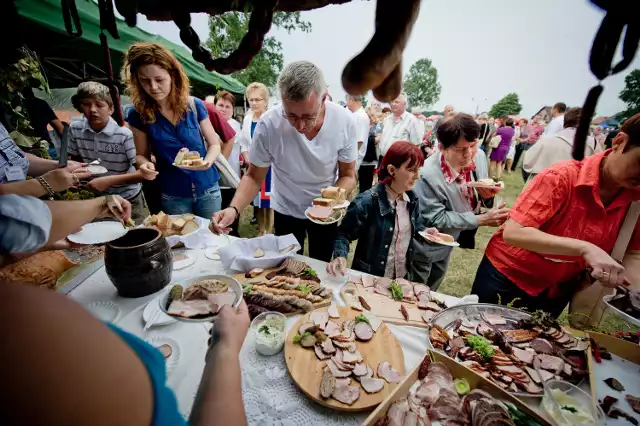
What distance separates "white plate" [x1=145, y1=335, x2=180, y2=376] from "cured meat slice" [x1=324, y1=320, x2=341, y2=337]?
0.71m

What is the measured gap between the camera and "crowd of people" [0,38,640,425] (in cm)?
44

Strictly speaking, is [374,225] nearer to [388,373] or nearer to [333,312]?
[333,312]

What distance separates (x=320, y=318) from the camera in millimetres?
1508

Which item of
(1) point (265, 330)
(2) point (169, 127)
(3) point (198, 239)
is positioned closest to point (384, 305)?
(1) point (265, 330)

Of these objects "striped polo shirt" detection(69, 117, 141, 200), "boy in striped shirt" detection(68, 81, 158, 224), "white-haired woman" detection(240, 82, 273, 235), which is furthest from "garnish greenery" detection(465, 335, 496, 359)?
"white-haired woman" detection(240, 82, 273, 235)

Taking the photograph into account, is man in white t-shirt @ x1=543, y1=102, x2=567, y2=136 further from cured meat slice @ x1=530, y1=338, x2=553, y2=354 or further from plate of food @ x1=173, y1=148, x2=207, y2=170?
plate of food @ x1=173, y1=148, x2=207, y2=170

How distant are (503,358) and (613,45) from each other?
140 centimetres

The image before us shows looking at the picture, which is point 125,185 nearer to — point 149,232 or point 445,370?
point 149,232

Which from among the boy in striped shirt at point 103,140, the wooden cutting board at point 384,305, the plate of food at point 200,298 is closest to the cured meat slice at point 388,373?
the wooden cutting board at point 384,305

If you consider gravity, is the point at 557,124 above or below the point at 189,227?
above

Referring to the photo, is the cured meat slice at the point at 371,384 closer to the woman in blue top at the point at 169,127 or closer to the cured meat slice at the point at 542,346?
the cured meat slice at the point at 542,346

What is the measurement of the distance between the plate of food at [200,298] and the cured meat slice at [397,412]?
727 millimetres

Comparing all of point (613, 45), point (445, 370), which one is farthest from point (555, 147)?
point (613, 45)

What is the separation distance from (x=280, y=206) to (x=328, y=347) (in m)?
1.65
